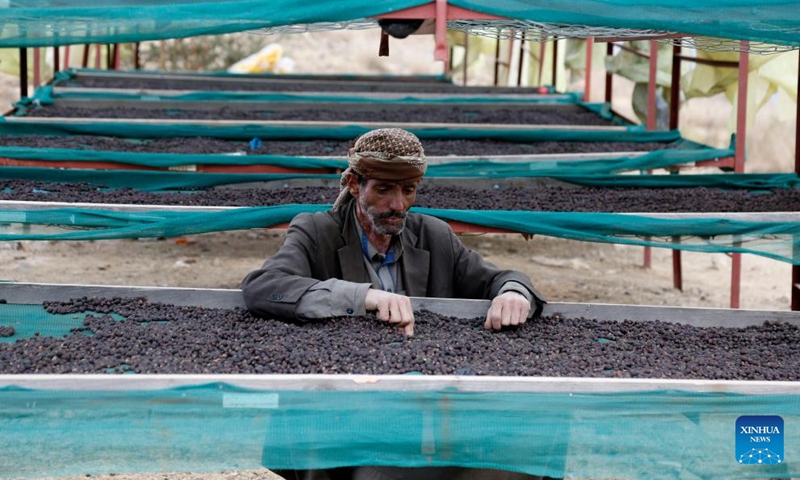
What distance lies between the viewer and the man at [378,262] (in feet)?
9.12

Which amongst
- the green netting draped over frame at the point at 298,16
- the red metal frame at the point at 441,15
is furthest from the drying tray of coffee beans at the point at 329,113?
the red metal frame at the point at 441,15

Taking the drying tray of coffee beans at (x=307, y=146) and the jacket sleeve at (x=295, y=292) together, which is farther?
the drying tray of coffee beans at (x=307, y=146)

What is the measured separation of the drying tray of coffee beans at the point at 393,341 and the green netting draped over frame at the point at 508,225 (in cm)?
108

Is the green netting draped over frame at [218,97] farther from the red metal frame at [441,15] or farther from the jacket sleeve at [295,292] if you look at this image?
the jacket sleeve at [295,292]

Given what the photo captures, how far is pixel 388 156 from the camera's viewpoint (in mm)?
2787

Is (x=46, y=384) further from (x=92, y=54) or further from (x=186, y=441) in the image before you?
(x=92, y=54)

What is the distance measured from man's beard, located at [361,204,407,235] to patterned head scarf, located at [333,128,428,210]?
0.11m

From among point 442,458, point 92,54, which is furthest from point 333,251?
point 92,54

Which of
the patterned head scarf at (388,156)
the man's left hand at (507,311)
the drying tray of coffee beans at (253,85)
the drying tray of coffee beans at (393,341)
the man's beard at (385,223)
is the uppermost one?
the drying tray of coffee beans at (253,85)

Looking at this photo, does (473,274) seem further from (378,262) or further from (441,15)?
(441,15)

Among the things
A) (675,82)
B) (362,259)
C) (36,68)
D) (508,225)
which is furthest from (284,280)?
(36,68)

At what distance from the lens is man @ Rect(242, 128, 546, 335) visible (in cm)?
278

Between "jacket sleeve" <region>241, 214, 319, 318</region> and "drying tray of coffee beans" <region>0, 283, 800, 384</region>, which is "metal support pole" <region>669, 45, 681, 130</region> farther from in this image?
"jacket sleeve" <region>241, 214, 319, 318</region>

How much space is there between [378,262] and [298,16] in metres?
1.21
